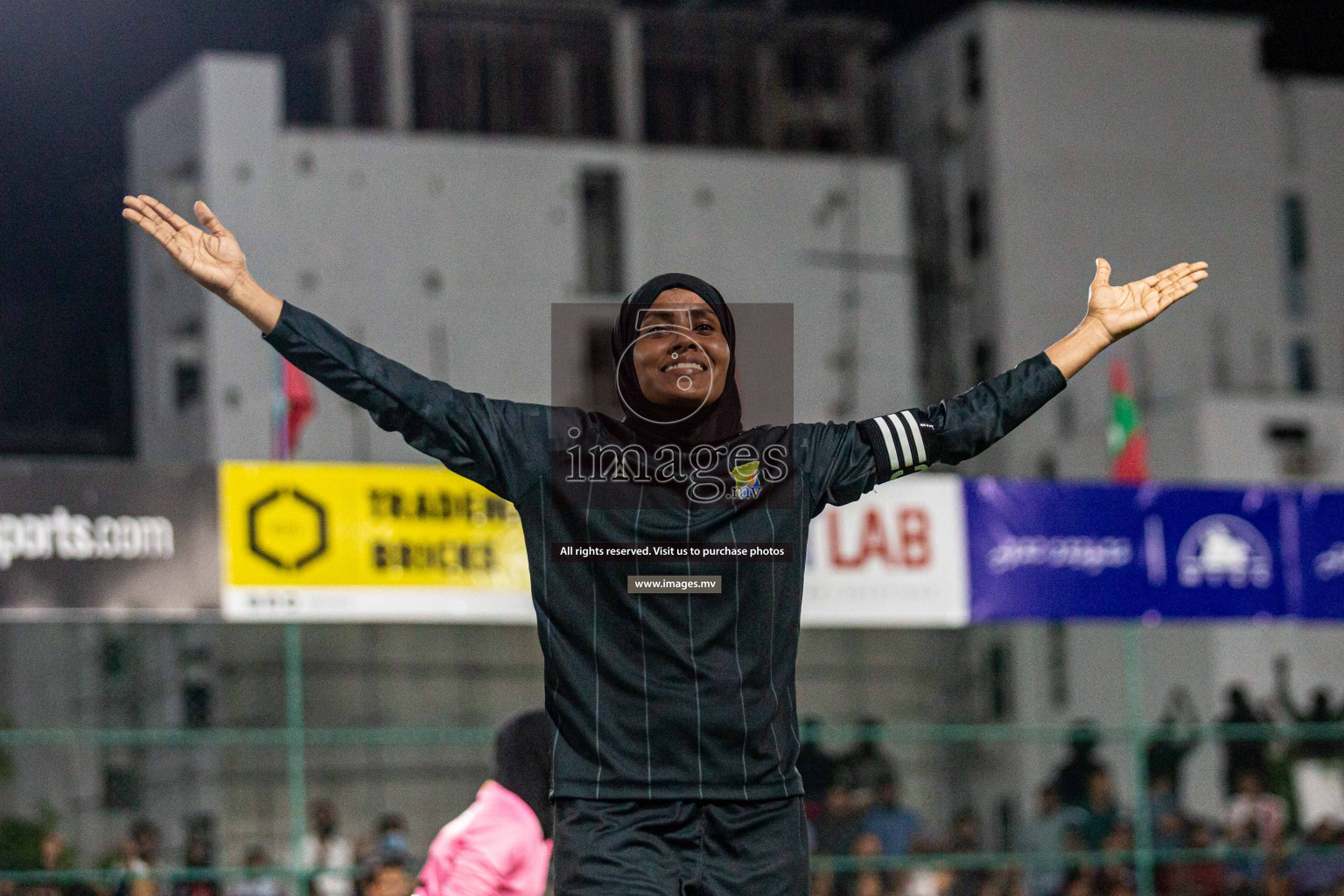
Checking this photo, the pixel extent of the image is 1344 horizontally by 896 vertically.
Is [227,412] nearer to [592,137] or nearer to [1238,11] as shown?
[592,137]

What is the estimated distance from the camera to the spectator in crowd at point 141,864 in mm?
10469

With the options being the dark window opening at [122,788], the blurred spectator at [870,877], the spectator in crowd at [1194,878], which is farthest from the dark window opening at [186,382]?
the spectator in crowd at [1194,878]

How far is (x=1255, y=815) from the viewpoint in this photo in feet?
45.2

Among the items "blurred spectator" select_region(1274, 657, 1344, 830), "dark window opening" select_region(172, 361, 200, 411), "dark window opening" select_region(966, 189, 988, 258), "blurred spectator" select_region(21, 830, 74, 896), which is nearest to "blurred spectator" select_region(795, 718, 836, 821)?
"blurred spectator" select_region(1274, 657, 1344, 830)

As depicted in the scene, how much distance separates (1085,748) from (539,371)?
1499 centimetres

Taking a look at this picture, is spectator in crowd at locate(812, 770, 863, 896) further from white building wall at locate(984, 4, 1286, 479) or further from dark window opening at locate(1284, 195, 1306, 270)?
dark window opening at locate(1284, 195, 1306, 270)

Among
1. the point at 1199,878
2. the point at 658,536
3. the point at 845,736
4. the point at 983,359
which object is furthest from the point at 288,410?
the point at 983,359

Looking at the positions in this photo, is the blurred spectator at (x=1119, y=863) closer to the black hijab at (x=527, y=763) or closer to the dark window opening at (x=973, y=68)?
the black hijab at (x=527, y=763)

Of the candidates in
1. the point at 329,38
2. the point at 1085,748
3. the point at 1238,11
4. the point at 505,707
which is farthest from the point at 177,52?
the point at 1085,748

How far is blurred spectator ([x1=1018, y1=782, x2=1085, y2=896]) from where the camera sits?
14086 millimetres

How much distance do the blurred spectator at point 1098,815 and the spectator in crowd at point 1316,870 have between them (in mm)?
1203

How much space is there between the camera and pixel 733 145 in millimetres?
32281

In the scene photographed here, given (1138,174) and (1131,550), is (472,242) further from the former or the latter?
(1131,550)

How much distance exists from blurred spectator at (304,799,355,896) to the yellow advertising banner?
1.39 m
